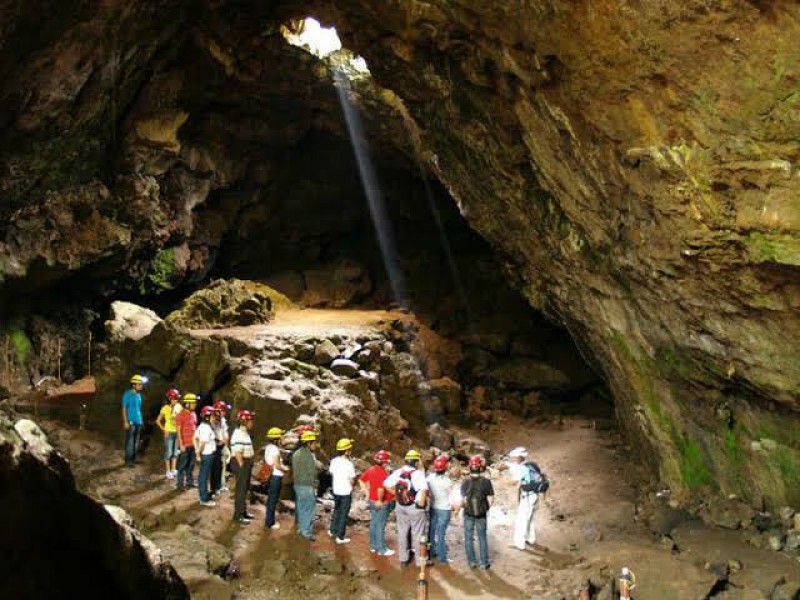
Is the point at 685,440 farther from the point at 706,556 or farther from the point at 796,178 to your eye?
the point at 796,178

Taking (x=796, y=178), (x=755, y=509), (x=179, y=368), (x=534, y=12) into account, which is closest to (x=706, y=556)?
(x=755, y=509)

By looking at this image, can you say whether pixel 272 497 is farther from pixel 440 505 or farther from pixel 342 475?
pixel 440 505

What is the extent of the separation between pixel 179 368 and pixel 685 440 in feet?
34.2

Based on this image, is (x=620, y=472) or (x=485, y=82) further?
(x=620, y=472)

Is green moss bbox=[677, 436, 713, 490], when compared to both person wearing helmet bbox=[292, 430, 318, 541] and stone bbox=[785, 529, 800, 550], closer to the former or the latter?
stone bbox=[785, 529, 800, 550]

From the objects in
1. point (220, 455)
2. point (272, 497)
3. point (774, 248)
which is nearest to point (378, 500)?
point (272, 497)

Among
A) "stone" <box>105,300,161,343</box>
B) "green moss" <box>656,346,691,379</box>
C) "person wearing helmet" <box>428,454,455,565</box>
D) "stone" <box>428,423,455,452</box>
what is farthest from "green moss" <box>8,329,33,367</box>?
"green moss" <box>656,346,691,379</box>

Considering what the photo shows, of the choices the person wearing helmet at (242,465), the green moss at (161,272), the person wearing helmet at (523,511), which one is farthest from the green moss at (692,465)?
the green moss at (161,272)

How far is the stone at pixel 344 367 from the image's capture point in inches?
628

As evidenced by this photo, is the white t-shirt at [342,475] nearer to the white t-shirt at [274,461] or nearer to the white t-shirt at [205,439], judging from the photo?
the white t-shirt at [274,461]

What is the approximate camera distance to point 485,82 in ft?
36.4

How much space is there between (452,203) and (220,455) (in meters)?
15.1

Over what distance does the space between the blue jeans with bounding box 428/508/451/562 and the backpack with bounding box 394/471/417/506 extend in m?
0.49

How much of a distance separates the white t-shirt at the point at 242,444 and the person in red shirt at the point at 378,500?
1.89m
